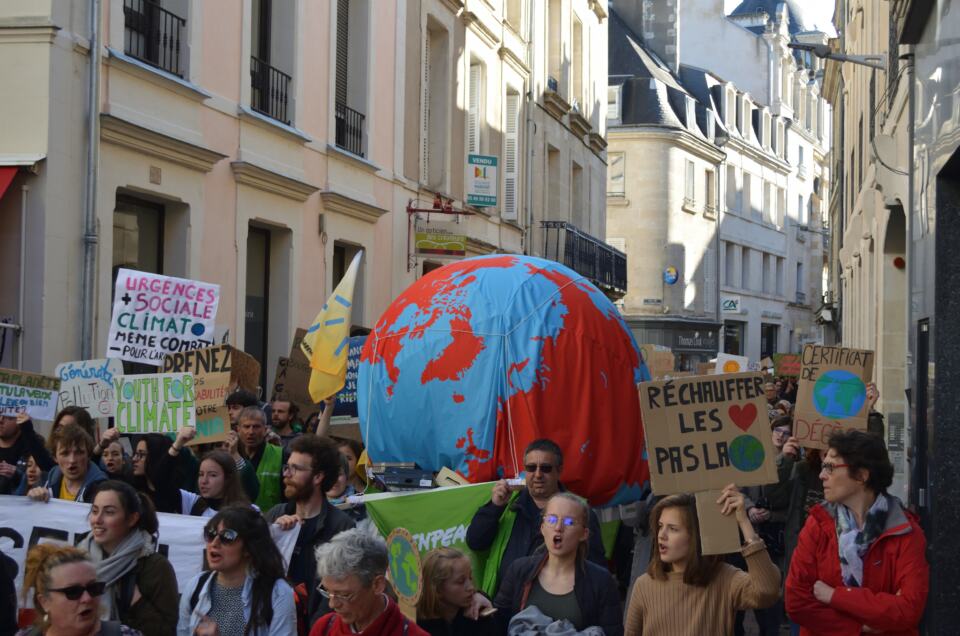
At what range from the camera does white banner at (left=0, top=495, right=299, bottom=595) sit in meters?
7.11

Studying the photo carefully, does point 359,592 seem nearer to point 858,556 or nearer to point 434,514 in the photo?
point 858,556

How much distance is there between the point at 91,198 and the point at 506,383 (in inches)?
190

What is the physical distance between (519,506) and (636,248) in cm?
4398

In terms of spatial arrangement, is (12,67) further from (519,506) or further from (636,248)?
(636,248)

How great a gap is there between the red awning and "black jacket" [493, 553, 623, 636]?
7481 millimetres

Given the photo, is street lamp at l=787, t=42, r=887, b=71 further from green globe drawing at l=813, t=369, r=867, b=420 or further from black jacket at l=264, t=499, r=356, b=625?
black jacket at l=264, t=499, r=356, b=625

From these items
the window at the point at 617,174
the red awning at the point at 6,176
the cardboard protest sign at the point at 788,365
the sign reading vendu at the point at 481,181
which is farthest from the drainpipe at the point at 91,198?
the window at the point at 617,174

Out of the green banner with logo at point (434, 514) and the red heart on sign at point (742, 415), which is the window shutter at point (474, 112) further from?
the red heart on sign at point (742, 415)

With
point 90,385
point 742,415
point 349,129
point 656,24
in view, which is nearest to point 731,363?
point 349,129

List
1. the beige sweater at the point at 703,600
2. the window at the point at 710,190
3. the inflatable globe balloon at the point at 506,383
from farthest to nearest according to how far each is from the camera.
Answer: the window at the point at 710,190
the inflatable globe balloon at the point at 506,383
the beige sweater at the point at 703,600

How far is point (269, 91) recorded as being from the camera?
17391 millimetres

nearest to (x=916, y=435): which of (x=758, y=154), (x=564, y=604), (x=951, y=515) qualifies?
(x=951, y=515)

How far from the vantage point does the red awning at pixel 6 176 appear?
473 inches

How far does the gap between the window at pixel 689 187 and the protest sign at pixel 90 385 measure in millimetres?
43317
